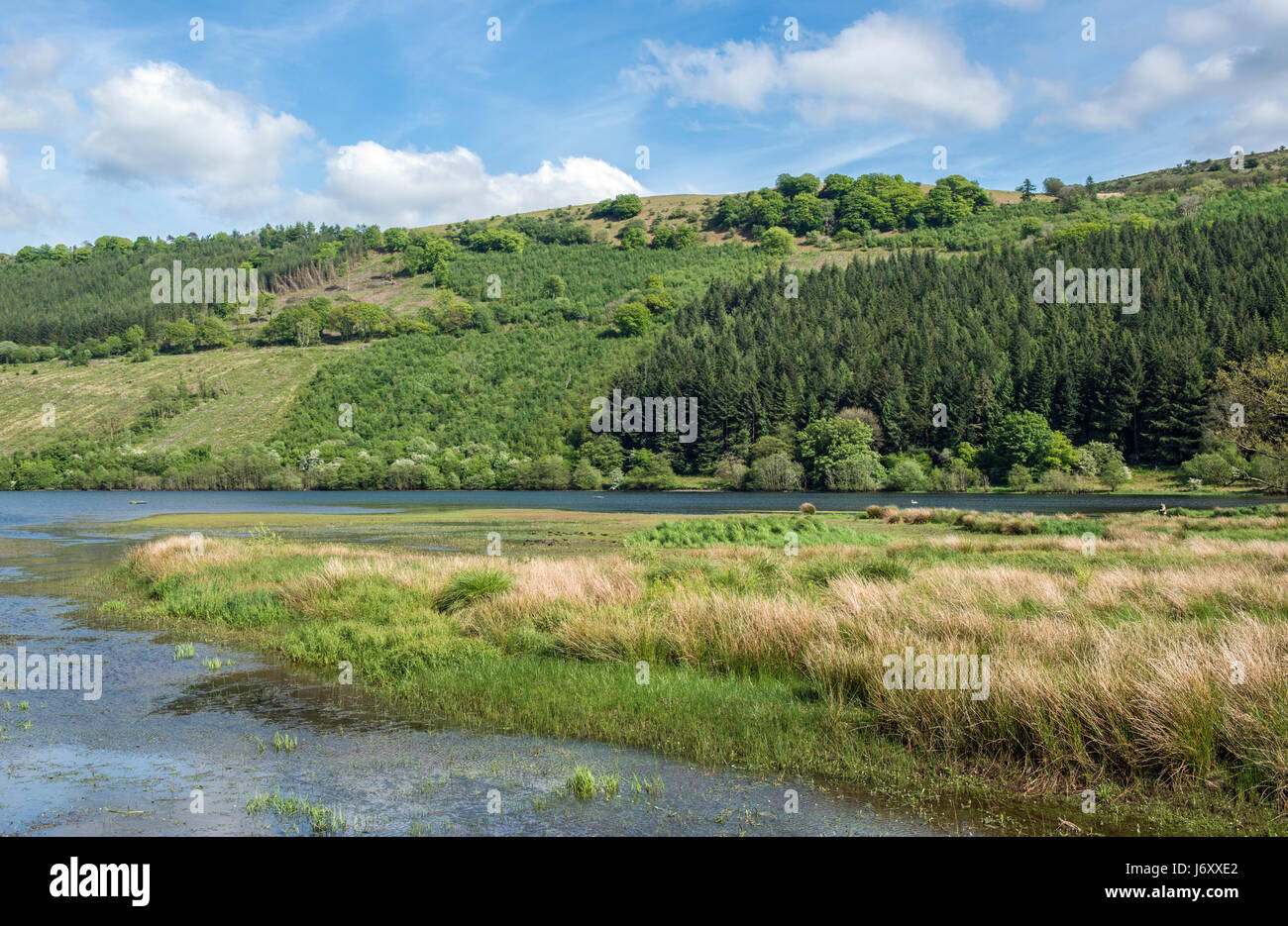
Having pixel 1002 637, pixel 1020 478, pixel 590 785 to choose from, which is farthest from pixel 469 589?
pixel 1020 478

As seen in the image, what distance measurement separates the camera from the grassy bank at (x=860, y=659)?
9492 millimetres

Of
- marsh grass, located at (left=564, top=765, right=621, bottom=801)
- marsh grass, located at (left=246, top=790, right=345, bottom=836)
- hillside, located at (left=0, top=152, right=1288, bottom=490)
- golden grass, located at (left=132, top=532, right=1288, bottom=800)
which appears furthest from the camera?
hillside, located at (left=0, top=152, right=1288, bottom=490)

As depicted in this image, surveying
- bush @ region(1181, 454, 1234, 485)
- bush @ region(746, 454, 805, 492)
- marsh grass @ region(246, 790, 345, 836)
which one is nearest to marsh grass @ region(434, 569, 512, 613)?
marsh grass @ region(246, 790, 345, 836)

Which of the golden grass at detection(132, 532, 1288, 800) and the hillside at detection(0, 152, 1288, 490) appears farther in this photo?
the hillside at detection(0, 152, 1288, 490)

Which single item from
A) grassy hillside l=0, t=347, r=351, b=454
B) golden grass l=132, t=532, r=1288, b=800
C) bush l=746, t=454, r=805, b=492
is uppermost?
grassy hillside l=0, t=347, r=351, b=454

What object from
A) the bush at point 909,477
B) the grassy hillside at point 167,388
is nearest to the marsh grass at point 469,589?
the bush at point 909,477

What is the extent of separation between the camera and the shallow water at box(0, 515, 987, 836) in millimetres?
9141

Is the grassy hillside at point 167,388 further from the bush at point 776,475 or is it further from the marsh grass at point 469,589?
the marsh grass at point 469,589

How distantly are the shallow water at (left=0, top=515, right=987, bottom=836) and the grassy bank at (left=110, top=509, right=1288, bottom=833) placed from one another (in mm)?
850

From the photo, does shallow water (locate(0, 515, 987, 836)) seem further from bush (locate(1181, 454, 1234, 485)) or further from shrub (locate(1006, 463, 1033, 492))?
shrub (locate(1006, 463, 1033, 492))

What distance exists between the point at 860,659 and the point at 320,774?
8.39 m

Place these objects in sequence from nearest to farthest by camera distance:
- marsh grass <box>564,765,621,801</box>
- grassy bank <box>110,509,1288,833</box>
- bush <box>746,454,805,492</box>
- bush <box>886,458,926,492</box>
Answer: grassy bank <box>110,509,1288,833</box>
marsh grass <box>564,765,621,801</box>
bush <box>886,458,926,492</box>
bush <box>746,454,805,492</box>
